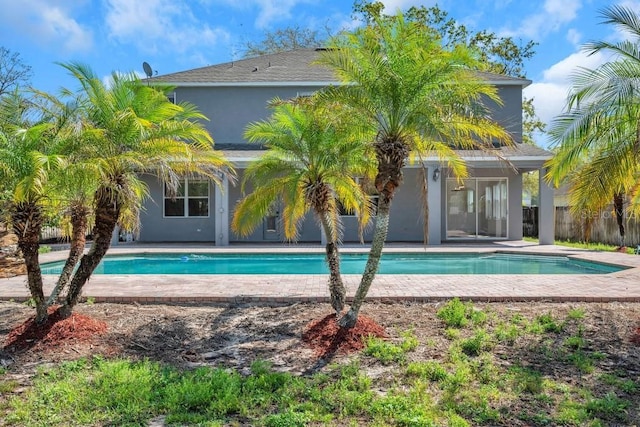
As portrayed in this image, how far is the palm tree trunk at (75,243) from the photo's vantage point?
664cm

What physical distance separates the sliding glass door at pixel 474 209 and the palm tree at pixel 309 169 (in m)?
13.7

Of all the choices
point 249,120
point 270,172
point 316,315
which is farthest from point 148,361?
point 249,120

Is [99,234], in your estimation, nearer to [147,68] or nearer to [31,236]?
[31,236]

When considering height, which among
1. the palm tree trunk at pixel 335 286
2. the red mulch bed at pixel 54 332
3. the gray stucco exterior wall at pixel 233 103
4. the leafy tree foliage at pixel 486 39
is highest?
the leafy tree foliage at pixel 486 39

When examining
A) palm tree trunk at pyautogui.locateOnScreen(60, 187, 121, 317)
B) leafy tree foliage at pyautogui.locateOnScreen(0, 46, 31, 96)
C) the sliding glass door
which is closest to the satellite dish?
leafy tree foliage at pyautogui.locateOnScreen(0, 46, 31, 96)

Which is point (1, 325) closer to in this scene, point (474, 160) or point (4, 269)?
Result: point (4, 269)

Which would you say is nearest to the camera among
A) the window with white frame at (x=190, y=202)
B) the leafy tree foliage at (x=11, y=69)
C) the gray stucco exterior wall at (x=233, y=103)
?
the gray stucco exterior wall at (x=233, y=103)

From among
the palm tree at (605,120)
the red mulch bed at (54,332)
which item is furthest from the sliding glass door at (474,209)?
the red mulch bed at (54,332)

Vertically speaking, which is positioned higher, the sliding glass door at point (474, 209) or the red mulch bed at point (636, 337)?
the sliding glass door at point (474, 209)

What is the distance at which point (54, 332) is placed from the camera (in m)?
6.00

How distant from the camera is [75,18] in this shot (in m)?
17.7

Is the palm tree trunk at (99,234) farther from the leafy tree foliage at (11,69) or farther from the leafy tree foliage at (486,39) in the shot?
the leafy tree foliage at (486,39)

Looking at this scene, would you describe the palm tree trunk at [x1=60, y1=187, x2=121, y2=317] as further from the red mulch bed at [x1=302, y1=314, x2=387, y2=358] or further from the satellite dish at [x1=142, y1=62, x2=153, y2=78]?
the satellite dish at [x1=142, y1=62, x2=153, y2=78]

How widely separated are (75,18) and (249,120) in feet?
24.3
